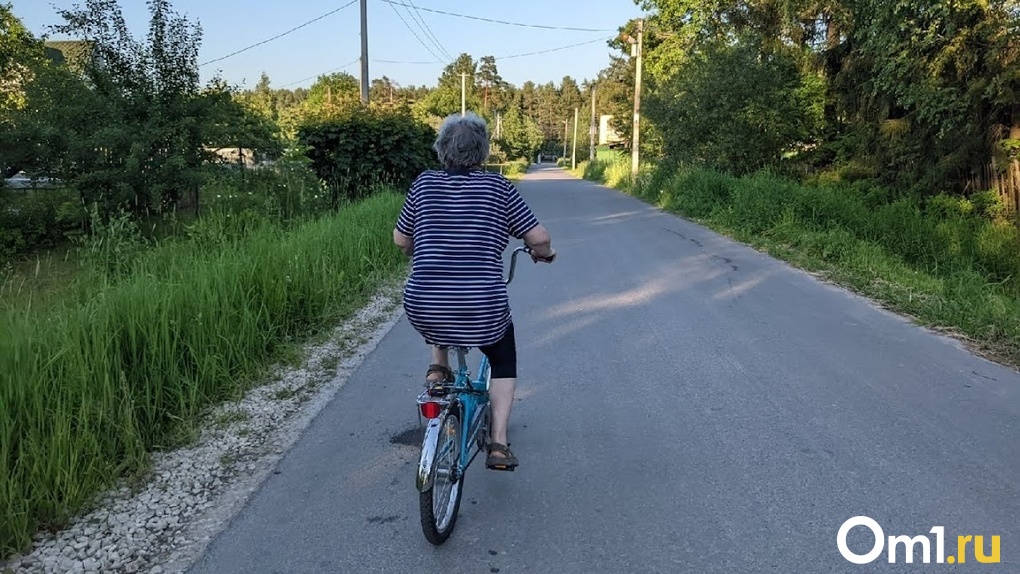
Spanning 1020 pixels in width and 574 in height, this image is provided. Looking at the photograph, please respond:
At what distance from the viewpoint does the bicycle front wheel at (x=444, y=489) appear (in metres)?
2.90

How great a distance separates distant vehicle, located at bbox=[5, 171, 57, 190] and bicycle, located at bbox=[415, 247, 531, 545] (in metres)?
12.2

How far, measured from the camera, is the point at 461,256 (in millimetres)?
3072

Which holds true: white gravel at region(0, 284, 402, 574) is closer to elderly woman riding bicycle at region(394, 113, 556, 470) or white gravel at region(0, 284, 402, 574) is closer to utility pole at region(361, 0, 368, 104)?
elderly woman riding bicycle at region(394, 113, 556, 470)

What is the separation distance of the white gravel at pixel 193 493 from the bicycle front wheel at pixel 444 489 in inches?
39.2

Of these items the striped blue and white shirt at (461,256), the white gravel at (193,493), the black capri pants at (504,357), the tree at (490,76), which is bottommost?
the white gravel at (193,493)

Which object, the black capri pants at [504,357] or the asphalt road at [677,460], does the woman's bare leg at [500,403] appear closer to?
the black capri pants at [504,357]

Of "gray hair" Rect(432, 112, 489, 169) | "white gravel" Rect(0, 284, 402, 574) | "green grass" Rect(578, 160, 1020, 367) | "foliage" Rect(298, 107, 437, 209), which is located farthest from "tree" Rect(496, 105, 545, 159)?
"gray hair" Rect(432, 112, 489, 169)

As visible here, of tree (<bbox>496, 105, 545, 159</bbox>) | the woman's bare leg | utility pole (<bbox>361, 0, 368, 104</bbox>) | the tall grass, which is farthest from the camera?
tree (<bbox>496, 105, 545, 159</bbox>)

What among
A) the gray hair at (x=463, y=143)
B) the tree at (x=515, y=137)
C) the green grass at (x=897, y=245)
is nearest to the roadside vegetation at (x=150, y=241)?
the gray hair at (x=463, y=143)

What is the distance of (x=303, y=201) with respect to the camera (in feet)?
40.3

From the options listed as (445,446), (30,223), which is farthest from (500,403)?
(30,223)

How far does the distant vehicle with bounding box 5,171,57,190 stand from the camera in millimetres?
12406

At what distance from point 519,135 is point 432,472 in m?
76.0

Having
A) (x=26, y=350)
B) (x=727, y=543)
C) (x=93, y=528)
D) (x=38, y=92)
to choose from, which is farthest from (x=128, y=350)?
(x=38, y=92)
